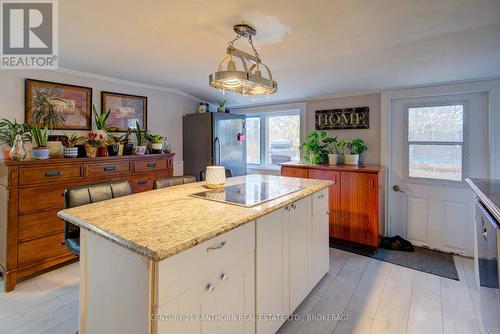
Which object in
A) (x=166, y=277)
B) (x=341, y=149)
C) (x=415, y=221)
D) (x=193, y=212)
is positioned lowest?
(x=415, y=221)

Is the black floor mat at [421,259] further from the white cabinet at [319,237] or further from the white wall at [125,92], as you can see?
the white wall at [125,92]

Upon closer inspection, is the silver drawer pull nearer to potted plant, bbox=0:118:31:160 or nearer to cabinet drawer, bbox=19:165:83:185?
cabinet drawer, bbox=19:165:83:185

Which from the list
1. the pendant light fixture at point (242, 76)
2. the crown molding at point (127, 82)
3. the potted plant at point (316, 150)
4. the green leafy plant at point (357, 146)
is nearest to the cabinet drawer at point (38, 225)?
the crown molding at point (127, 82)

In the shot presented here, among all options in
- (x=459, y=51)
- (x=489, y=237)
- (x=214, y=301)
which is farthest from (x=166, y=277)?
(x=459, y=51)

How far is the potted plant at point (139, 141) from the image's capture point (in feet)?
9.87

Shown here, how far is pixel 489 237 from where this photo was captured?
51.3 inches

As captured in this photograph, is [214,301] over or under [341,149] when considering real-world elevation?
under

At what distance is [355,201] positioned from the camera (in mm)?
2887

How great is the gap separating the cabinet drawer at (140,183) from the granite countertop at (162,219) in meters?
1.30

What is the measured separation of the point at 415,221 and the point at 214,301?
2900 mm

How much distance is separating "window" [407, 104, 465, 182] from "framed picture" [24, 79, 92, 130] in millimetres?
3840

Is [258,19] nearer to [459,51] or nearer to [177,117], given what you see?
[459,51]

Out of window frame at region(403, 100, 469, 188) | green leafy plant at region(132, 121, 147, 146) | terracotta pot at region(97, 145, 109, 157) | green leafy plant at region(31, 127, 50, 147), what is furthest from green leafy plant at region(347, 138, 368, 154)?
green leafy plant at region(31, 127, 50, 147)

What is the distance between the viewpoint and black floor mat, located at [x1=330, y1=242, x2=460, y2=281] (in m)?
2.46
